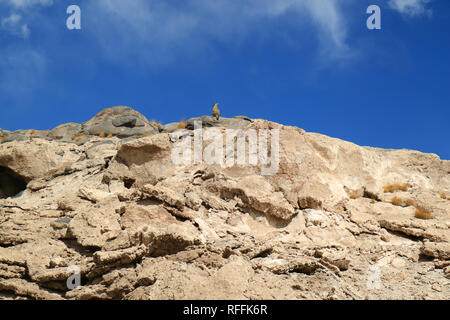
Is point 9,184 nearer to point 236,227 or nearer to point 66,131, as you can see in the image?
point 66,131

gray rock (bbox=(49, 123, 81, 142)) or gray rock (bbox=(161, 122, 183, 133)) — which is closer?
gray rock (bbox=(161, 122, 183, 133))

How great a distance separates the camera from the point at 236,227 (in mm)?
7289

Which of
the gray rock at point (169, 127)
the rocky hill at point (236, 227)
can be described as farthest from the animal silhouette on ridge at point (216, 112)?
the rocky hill at point (236, 227)

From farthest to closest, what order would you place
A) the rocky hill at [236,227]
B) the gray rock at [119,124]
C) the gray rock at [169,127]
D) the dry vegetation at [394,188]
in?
the gray rock at [169,127], the gray rock at [119,124], the dry vegetation at [394,188], the rocky hill at [236,227]

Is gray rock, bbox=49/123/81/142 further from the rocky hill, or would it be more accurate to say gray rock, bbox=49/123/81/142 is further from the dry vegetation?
the dry vegetation

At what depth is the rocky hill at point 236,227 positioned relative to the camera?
229 inches

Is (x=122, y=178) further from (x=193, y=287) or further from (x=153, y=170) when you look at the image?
(x=193, y=287)

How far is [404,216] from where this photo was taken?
8.46m

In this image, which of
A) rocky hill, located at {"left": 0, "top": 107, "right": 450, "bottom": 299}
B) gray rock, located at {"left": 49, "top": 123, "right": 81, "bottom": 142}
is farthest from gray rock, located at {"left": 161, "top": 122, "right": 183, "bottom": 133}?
rocky hill, located at {"left": 0, "top": 107, "right": 450, "bottom": 299}

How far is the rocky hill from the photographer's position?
582cm

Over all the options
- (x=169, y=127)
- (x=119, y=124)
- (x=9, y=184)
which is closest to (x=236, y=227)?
(x=9, y=184)

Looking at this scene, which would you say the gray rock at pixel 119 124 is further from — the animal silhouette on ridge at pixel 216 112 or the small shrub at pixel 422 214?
the small shrub at pixel 422 214
